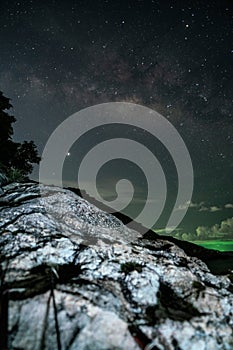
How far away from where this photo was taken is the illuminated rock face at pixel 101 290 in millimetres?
2383

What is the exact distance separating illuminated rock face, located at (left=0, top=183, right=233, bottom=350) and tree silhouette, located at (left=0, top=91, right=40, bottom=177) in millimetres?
8749

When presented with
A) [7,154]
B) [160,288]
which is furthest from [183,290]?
[7,154]

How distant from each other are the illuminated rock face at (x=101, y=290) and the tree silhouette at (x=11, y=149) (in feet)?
28.7

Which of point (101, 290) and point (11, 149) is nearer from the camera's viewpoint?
point (101, 290)

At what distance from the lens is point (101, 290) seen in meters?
2.90

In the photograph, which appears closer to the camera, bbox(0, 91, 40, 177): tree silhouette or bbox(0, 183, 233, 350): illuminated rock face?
bbox(0, 183, 233, 350): illuminated rock face

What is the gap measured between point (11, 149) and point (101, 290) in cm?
1183

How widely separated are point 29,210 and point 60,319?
2765mm

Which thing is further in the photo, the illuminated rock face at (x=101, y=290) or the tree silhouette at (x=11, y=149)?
the tree silhouette at (x=11, y=149)

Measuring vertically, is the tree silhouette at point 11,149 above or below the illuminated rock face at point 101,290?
above

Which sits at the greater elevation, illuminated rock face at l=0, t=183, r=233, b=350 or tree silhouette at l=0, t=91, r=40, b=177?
tree silhouette at l=0, t=91, r=40, b=177

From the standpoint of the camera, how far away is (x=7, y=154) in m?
12.4

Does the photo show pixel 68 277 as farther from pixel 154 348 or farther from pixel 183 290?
pixel 183 290

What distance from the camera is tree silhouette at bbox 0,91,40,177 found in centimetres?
1230
